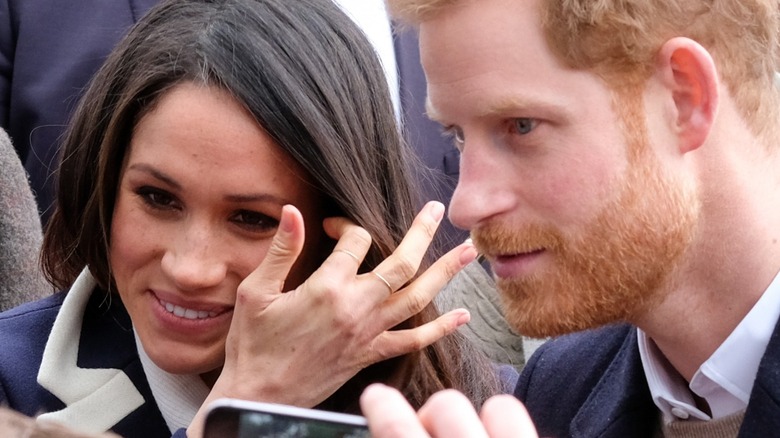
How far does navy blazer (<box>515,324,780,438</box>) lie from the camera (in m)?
2.38

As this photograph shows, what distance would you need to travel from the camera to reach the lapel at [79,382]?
2682 mm

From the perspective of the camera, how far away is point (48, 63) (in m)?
3.50

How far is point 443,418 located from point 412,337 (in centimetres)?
137

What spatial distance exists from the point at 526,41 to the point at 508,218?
326 mm

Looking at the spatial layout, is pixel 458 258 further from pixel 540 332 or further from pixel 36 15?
Answer: pixel 36 15

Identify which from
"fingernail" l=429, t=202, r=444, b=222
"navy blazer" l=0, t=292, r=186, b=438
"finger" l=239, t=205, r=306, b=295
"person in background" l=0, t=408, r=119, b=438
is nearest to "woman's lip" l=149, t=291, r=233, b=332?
"finger" l=239, t=205, r=306, b=295

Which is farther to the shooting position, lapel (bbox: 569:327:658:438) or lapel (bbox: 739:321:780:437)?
lapel (bbox: 569:327:658:438)

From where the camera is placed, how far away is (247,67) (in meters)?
2.60

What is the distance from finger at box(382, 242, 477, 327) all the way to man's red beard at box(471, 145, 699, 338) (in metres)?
0.35

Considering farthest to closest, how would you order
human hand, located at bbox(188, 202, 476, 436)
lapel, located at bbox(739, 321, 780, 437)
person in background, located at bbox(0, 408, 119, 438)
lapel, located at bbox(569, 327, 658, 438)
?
human hand, located at bbox(188, 202, 476, 436) → lapel, located at bbox(569, 327, 658, 438) → lapel, located at bbox(739, 321, 780, 437) → person in background, located at bbox(0, 408, 119, 438)

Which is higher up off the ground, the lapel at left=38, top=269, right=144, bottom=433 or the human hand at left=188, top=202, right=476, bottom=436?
the human hand at left=188, top=202, right=476, bottom=436

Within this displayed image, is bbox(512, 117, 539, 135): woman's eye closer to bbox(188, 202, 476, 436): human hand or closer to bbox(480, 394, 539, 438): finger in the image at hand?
bbox(188, 202, 476, 436): human hand

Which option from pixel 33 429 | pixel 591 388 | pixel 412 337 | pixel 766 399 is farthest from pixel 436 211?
pixel 33 429

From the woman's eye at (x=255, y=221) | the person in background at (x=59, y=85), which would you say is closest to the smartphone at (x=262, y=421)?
the woman's eye at (x=255, y=221)
